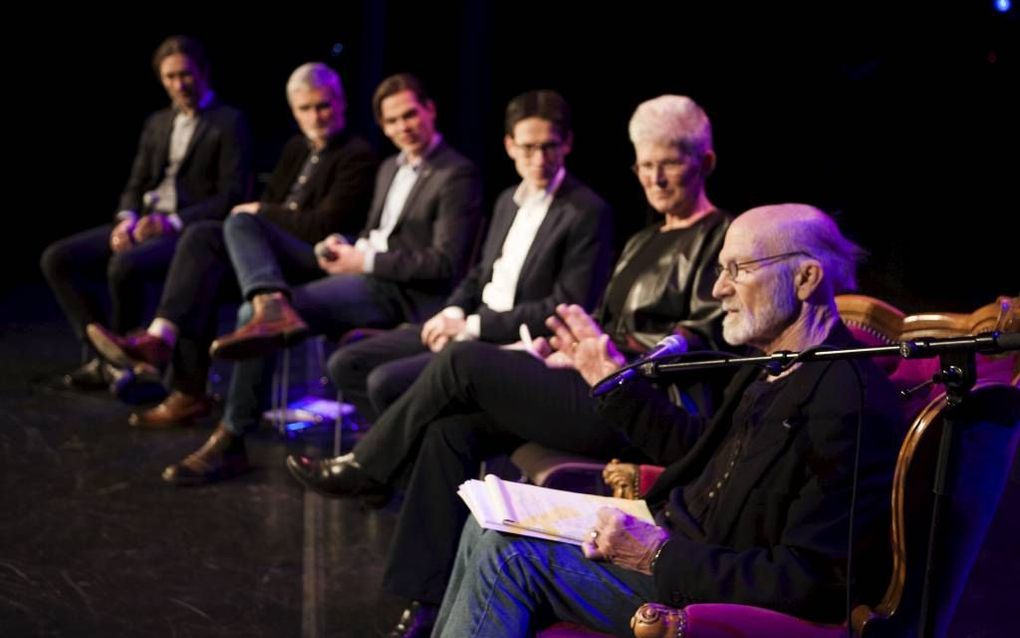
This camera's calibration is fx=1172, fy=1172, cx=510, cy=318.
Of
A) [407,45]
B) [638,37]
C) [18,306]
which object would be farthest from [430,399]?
[18,306]

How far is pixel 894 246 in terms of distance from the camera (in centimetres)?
320

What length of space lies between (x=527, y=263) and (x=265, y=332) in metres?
0.90

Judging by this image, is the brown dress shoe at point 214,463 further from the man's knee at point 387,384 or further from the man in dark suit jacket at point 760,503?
the man in dark suit jacket at point 760,503

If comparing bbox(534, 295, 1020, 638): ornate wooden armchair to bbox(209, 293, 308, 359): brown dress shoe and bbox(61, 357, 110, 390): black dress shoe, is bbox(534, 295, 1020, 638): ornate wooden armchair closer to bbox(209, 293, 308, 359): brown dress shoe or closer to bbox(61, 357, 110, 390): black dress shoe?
bbox(209, 293, 308, 359): brown dress shoe

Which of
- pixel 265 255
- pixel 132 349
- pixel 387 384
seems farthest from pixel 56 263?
pixel 387 384

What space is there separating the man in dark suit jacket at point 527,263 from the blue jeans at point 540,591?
4.57ft

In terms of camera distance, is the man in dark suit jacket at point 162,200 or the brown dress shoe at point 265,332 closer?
the brown dress shoe at point 265,332

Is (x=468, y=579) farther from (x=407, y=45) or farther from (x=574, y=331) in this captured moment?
(x=407, y=45)

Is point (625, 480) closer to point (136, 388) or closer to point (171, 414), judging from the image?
point (171, 414)

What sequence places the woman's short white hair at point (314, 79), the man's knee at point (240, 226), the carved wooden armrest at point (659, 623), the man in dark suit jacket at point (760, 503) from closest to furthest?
the carved wooden armrest at point (659, 623) < the man in dark suit jacket at point (760, 503) < the man's knee at point (240, 226) < the woman's short white hair at point (314, 79)

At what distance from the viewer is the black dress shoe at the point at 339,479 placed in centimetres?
294

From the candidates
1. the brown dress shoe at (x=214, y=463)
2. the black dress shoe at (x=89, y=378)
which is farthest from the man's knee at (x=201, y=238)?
the black dress shoe at (x=89, y=378)

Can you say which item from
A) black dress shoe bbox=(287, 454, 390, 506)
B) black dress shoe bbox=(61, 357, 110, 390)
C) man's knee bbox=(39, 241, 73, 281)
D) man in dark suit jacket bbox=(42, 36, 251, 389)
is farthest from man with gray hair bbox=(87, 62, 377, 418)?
black dress shoe bbox=(287, 454, 390, 506)

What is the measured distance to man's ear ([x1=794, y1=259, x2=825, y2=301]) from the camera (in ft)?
6.45
